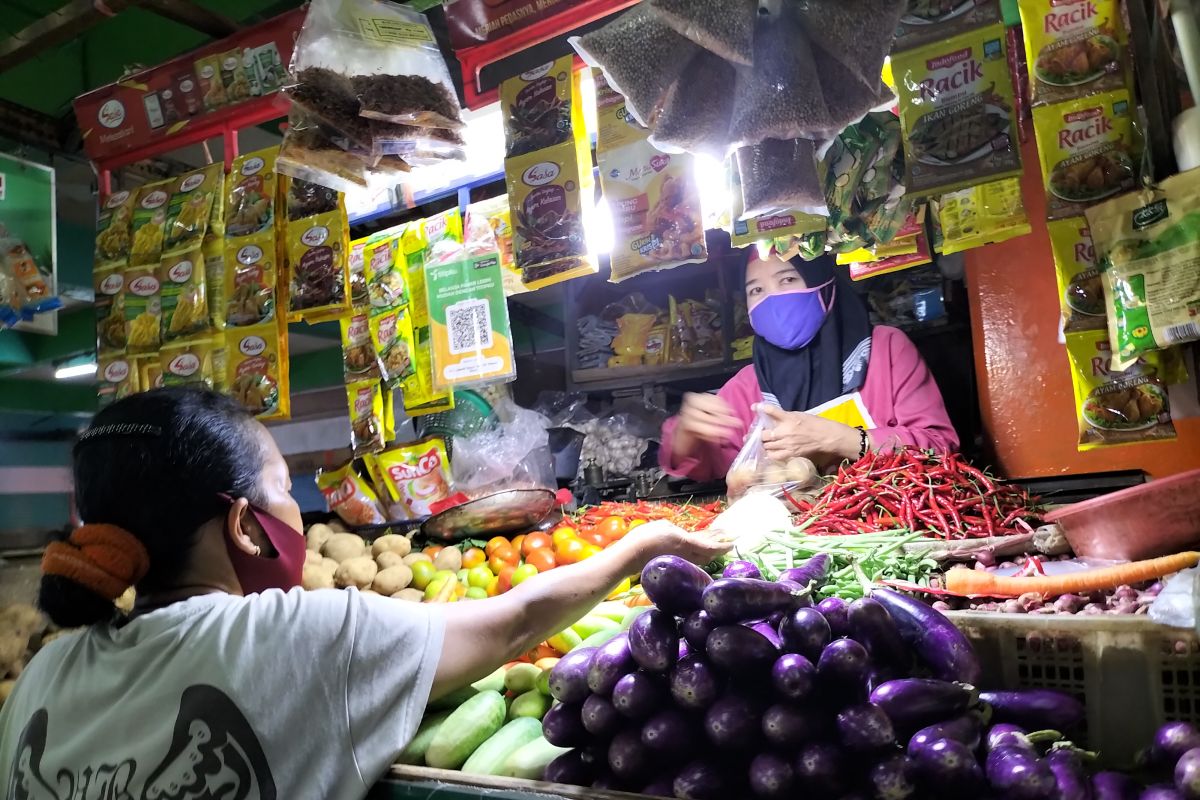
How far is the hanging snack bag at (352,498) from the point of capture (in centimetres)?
449

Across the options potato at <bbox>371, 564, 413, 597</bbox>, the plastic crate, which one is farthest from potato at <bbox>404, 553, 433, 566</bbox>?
the plastic crate

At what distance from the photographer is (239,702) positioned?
1.51 metres

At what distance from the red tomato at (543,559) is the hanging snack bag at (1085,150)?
223 centimetres

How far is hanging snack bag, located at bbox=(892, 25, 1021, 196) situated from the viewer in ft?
6.88

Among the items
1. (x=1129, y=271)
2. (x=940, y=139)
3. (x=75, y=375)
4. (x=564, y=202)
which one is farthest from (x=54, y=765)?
(x=75, y=375)

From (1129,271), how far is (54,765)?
2909mm

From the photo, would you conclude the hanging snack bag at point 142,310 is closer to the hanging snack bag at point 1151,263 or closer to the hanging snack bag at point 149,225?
the hanging snack bag at point 149,225

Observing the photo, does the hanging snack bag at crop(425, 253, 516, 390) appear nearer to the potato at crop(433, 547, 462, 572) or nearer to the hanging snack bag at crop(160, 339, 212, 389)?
the potato at crop(433, 547, 462, 572)

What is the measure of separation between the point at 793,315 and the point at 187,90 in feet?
11.0

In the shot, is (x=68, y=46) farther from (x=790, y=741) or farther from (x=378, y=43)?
(x=790, y=741)

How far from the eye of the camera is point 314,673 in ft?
5.11

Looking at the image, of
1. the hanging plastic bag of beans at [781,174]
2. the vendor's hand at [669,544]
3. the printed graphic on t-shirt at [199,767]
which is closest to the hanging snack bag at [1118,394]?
the hanging plastic bag of beans at [781,174]

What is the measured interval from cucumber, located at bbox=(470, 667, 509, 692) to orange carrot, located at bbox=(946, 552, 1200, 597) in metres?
1.19

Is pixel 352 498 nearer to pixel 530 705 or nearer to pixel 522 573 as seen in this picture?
pixel 522 573
